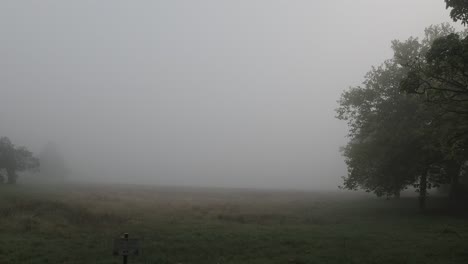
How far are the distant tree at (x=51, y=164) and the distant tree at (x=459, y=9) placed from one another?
123 metres

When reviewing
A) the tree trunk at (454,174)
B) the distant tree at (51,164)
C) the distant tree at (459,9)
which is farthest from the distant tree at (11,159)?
the distant tree at (459,9)

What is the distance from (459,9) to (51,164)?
127617mm

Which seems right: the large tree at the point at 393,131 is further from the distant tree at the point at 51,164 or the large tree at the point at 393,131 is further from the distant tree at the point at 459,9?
the distant tree at the point at 51,164

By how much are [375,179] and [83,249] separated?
92.8 ft

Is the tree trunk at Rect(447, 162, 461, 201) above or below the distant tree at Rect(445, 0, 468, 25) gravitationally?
below

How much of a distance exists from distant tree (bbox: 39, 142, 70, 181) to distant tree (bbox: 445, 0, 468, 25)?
123 meters

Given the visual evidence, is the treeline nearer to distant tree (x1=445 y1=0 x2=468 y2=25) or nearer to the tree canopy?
the tree canopy

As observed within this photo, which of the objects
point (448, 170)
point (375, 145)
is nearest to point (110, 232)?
point (375, 145)

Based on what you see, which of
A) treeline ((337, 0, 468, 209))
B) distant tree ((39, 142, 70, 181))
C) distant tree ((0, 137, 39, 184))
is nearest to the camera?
treeline ((337, 0, 468, 209))

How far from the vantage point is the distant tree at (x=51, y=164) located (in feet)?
397

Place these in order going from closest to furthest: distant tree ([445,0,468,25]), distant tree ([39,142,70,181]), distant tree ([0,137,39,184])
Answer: distant tree ([445,0,468,25]) → distant tree ([0,137,39,184]) → distant tree ([39,142,70,181])

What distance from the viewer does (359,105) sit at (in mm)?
38812

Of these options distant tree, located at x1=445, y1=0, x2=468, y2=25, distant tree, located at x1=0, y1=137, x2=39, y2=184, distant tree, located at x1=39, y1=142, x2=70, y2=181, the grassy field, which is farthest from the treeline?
distant tree, located at x1=39, y1=142, x2=70, y2=181

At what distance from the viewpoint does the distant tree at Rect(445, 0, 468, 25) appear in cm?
1614
